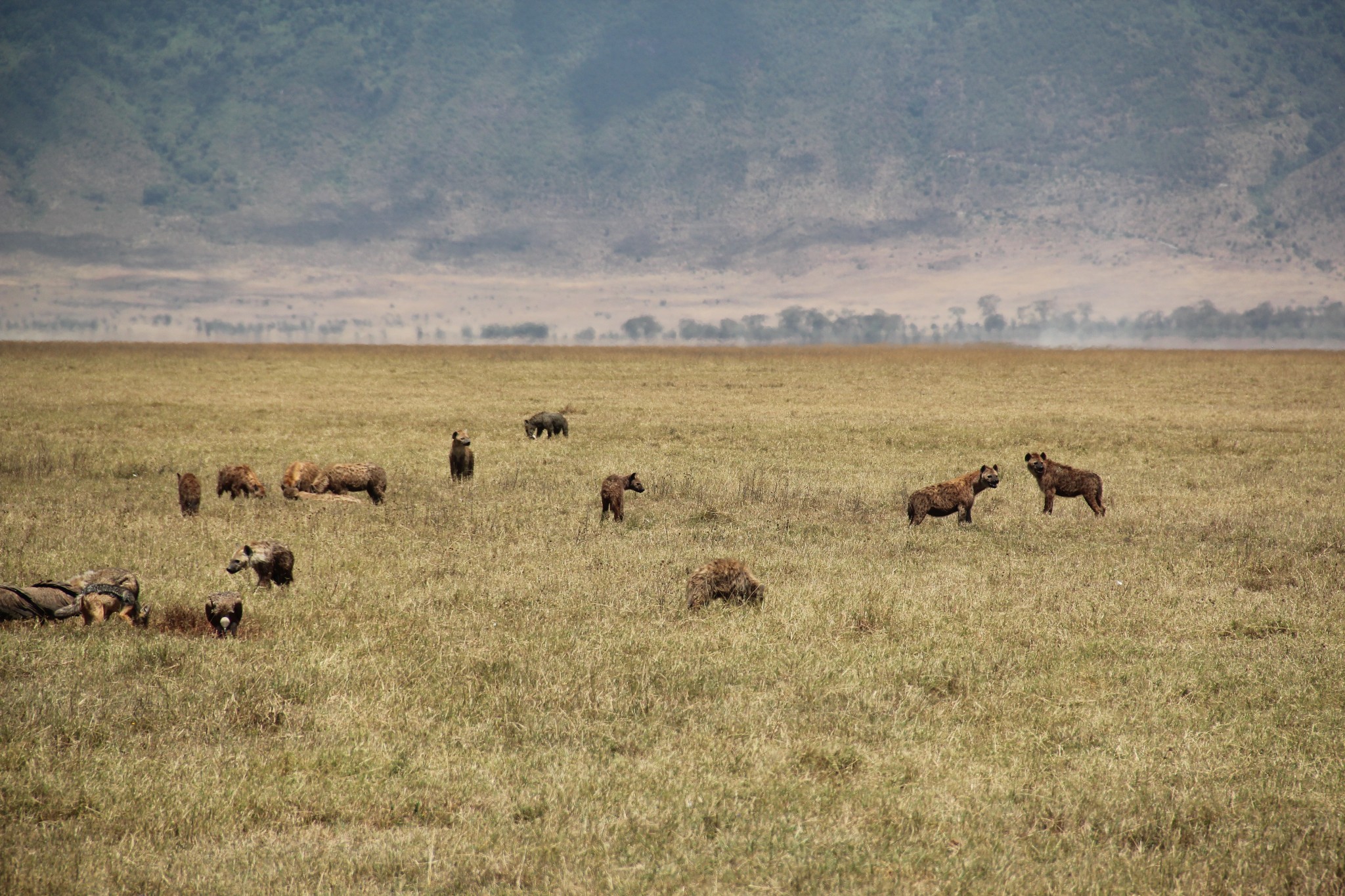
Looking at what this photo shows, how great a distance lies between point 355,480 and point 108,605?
27.7ft

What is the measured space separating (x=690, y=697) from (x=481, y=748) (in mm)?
1904

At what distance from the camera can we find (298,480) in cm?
1884

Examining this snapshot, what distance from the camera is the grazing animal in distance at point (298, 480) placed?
18.5m

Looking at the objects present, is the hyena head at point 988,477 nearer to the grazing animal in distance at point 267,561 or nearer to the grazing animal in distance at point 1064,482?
the grazing animal in distance at point 1064,482

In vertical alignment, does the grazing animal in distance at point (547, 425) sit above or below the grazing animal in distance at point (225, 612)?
above

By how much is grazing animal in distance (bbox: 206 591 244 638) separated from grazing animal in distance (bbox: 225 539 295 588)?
4.45 ft

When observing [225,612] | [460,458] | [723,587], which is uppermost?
[460,458]

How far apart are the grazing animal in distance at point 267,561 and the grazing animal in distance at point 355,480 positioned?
6.33m

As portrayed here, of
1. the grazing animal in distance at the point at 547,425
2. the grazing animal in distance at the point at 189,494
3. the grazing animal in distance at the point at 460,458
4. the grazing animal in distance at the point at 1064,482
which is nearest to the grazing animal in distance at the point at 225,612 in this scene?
the grazing animal in distance at the point at 189,494

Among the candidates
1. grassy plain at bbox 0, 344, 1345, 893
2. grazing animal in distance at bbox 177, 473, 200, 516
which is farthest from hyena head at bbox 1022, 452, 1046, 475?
grazing animal in distance at bbox 177, 473, 200, 516

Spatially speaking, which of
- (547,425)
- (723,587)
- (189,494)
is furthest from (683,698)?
(547,425)

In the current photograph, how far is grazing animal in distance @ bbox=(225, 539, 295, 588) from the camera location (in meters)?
11.5

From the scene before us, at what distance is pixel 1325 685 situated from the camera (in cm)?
905

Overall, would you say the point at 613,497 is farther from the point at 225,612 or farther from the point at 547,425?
the point at 547,425
